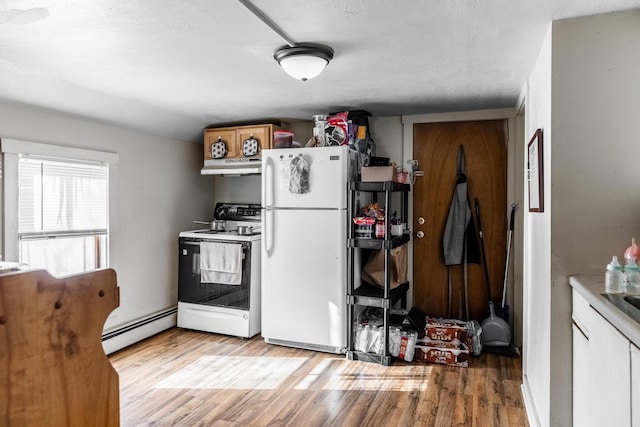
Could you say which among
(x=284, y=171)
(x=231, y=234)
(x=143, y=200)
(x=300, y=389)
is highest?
(x=284, y=171)

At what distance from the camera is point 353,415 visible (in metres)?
2.53

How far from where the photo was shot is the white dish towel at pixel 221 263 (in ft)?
12.9

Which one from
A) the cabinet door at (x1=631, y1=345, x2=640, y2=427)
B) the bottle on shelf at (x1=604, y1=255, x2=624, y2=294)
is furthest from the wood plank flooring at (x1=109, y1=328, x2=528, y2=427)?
the cabinet door at (x1=631, y1=345, x2=640, y2=427)

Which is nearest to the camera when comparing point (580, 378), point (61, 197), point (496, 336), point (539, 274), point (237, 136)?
point (580, 378)

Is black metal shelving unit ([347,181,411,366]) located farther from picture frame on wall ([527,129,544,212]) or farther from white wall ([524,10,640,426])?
white wall ([524,10,640,426])

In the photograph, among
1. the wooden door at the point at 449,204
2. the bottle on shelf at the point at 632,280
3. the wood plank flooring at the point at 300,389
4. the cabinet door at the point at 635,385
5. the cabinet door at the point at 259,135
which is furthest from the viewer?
the cabinet door at the point at 259,135

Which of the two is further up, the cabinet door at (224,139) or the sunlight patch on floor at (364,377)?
the cabinet door at (224,139)

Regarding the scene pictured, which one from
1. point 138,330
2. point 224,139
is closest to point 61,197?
point 138,330

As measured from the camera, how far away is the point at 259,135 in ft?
13.5

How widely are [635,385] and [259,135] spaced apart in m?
3.49

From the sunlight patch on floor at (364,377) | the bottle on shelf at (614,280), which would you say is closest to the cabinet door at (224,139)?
the sunlight patch on floor at (364,377)

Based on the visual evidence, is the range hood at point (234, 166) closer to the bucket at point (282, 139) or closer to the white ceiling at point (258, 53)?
the bucket at point (282, 139)

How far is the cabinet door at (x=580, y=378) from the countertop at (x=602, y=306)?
0.20m

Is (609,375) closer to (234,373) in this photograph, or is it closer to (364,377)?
(364,377)
